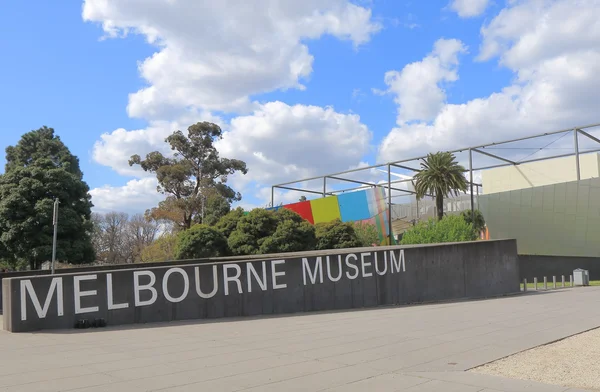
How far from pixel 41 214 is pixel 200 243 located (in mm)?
10533

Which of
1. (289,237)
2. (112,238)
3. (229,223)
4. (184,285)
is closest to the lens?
(184,285)

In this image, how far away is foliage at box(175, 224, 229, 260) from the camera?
35281 millimetres

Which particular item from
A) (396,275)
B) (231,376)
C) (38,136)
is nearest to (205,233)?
(38,136)

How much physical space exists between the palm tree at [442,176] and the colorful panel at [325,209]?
1158cm

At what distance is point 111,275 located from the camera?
467 inches

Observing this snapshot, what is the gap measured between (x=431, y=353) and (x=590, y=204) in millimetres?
37464

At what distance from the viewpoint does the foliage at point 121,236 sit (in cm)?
6650

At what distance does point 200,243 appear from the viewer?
3531cm

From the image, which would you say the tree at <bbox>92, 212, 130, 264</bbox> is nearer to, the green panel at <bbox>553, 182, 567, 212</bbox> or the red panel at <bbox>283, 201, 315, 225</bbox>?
the red panel at <bbox>283, 201, 315, 225</bbox>

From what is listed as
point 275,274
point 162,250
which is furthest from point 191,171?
point 275,274

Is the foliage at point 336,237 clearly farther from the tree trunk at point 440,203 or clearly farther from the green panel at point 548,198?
the green panel at point 548,198

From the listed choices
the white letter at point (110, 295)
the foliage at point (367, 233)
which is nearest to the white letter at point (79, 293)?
the white letter at point (110, 295)

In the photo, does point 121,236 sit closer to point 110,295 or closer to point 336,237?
point 336,237

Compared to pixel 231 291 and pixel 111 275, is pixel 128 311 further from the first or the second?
pixel 231 291
